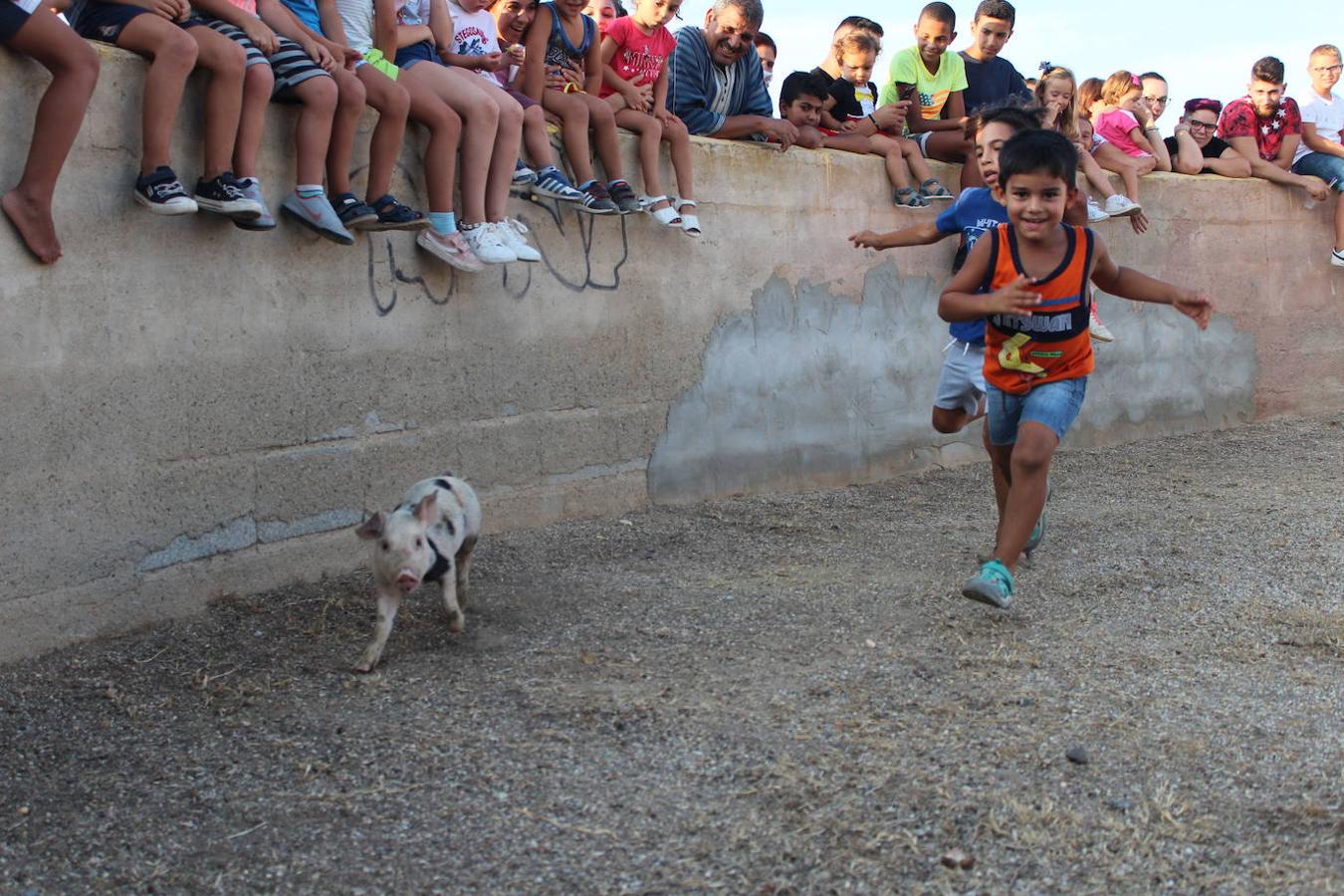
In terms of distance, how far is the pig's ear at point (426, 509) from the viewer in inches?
174

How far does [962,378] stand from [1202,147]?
5.59 m

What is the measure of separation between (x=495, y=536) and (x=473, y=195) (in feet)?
4.79

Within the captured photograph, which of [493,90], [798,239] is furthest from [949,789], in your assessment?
[798,239]

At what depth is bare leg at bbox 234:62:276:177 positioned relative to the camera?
477 centimetres

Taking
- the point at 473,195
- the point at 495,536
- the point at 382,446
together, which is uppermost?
the point at 473,195

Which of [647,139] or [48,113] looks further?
[647,139]

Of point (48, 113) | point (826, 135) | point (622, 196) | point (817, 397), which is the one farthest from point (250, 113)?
point (826, 135)

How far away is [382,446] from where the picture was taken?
18.1ft

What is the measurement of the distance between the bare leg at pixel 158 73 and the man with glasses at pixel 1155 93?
8.02 m

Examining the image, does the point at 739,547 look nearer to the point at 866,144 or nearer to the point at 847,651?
the point at 847,651

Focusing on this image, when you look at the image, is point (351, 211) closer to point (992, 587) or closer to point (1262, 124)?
point (992, 587)

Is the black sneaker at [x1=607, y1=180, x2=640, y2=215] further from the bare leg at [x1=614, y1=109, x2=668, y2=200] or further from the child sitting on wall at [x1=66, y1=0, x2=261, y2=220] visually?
the child sitting on wall at [x1=66, y1=0, x2=261, y2=220]

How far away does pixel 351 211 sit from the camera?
5129 mm

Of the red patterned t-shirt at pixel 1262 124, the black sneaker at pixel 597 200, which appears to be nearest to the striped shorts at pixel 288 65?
the black sneaker at pixel 597 200
